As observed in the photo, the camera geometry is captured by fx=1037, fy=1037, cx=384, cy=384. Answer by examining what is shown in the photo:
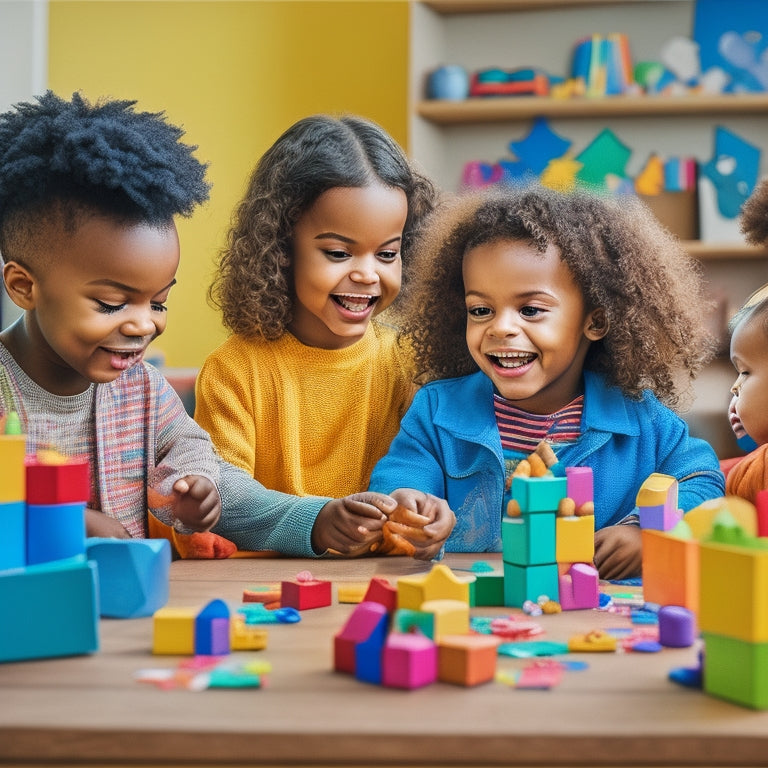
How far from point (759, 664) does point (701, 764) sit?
7cm

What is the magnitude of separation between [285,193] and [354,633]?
2.60 ft

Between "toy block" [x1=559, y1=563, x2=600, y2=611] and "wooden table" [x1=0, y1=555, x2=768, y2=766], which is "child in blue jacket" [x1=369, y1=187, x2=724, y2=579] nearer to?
"toy block" [x1=559, y1=563, x2=600, y2=611]

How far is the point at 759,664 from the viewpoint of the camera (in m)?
0.59

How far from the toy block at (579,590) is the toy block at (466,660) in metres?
0.21

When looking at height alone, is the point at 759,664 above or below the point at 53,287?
below

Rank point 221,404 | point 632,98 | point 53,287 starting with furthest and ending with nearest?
1. point 632,98
2. point 221,404
3. point 53,287

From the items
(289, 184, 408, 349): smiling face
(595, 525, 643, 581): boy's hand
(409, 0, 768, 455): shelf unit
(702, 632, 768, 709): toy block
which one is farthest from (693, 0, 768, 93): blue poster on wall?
(702, 632, 768, 709): toy block

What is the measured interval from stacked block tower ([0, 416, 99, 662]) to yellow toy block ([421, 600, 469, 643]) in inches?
8.9

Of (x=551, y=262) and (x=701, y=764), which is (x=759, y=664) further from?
(x=551, y=262)

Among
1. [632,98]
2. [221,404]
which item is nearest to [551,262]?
[221,404]

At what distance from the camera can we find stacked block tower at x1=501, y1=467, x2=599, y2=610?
84 cm

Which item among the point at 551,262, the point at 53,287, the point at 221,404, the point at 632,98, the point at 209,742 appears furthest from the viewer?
the point at 632,98

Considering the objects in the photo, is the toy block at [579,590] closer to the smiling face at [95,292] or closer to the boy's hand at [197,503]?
the boy's hand at [197,503]

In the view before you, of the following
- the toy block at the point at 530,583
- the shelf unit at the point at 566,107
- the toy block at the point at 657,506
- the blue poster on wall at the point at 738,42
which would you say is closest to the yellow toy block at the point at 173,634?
the toy block at the point at 530,583
